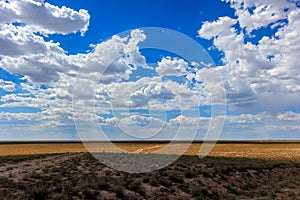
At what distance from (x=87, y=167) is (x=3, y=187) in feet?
37.2

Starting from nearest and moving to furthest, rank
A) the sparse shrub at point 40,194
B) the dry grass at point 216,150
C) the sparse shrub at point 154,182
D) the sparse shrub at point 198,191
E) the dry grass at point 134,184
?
the sparse shrub at point 40,194
the dry grass at point 134,184
the sparse shrub at point 198,191
the sparse shrub at point 154,182
the dry grass at point 216,150

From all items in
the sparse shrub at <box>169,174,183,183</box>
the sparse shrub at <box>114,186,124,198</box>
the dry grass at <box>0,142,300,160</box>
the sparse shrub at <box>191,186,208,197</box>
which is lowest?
the sparse shrub at <box>191,186,208,197</box>

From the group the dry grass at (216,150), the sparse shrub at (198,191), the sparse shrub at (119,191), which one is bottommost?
the sparse shrub at (198,191)

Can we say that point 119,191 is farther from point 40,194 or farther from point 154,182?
point 40,194

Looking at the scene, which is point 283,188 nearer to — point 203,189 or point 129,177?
point 203,189

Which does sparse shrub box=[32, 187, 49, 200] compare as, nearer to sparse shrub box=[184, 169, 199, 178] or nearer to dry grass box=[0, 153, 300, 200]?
dry grass box=[0, 153, 300, 200]

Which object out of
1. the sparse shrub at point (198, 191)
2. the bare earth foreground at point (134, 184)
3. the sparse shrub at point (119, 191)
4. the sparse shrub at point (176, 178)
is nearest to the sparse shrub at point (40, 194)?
the bare earth foreground at point (134, 184)

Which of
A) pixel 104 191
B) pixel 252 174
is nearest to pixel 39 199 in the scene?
pixel 104 191

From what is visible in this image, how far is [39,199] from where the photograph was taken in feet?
56.0

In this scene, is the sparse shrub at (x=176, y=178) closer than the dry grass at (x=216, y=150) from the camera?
Yes

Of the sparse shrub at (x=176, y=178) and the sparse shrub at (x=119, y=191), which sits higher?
the sparse shrub at (x=176, y=178)

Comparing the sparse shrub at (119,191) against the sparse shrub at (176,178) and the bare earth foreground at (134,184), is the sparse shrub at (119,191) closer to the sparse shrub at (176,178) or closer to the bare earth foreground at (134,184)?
the bare earth foreground at (134,184)

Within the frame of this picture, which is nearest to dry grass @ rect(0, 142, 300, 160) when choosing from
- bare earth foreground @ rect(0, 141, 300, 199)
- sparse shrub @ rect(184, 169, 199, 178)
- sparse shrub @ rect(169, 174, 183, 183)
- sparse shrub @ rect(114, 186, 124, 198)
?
sparse shrub @ rect(184, 169, 199, 178)

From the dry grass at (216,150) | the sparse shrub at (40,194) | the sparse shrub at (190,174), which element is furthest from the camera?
the dry grass at (216,150)
